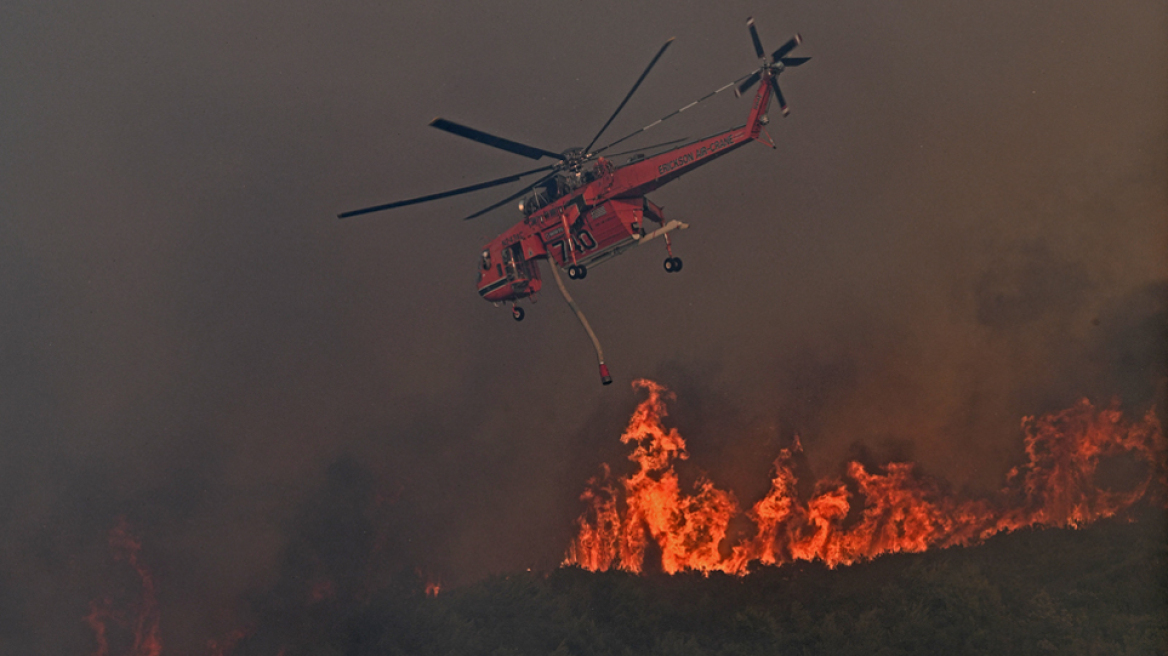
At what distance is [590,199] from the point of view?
108ft

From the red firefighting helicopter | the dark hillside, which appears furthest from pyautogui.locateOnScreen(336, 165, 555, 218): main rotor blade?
the dark hillside

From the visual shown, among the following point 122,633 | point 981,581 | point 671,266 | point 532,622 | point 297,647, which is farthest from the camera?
point 122,633

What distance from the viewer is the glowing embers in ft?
133

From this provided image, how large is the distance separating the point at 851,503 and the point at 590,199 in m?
26.5

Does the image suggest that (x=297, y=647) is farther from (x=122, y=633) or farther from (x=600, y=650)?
(x=600, y=650)

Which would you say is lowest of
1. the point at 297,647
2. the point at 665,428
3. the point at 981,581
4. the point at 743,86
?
the point at 981,581

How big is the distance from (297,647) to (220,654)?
7033 millimetres

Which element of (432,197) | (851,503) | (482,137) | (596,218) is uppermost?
(482,137)

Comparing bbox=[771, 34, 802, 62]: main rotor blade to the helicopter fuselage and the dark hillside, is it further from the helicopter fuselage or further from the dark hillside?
the dark hillside

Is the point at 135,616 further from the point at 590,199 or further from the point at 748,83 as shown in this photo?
the point at 748,83

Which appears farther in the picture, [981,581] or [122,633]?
[122,633]

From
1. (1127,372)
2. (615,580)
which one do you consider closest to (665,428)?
(615,580)

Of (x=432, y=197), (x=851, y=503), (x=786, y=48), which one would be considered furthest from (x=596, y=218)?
(x=851, y=503)

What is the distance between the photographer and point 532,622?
45.1 metres
